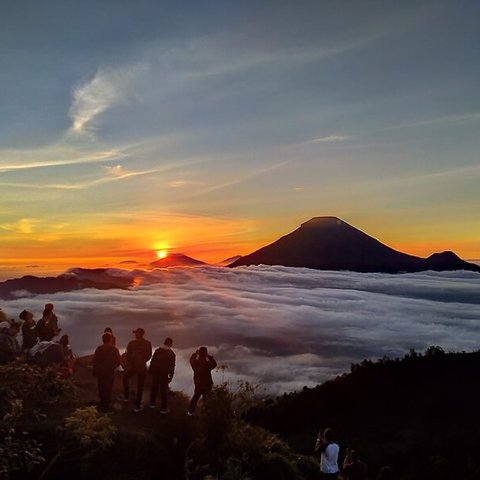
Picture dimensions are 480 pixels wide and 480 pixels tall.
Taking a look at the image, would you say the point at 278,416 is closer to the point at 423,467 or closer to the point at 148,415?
the point at 423,467

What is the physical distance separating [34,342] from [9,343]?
0.70 metres

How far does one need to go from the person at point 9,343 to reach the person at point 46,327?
2.14 ft

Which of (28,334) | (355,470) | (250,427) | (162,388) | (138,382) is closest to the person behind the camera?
(355,470)

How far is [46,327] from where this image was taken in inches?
642

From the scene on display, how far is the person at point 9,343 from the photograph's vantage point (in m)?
15.3

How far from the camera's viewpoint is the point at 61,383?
24.5ft

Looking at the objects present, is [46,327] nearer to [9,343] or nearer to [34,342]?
[34,342]

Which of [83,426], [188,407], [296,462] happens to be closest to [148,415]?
[188,407]

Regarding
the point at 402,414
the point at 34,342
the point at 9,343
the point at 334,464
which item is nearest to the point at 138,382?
the point at 34,342

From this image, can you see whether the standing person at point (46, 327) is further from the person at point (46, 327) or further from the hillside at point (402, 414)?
the hillside at point (402, 414)

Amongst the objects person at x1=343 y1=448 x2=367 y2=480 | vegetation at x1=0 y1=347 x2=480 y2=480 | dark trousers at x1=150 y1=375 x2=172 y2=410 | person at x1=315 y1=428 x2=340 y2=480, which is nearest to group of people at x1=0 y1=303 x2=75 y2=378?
vegetation at x1=0 y1=347 x2=480 y2=480

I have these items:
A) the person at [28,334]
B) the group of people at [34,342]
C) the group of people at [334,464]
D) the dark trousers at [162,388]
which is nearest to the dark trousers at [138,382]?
the dark trousers at [162,388]

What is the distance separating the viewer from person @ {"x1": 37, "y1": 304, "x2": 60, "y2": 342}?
16188 mm

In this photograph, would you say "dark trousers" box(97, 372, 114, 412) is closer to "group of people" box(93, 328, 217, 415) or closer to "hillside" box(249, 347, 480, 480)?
"group of people" box(93, 328, 217, 415)
